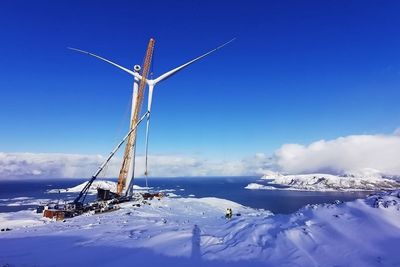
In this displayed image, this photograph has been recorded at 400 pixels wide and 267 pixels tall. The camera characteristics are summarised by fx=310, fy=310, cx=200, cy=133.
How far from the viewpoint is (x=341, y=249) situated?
12.8 m

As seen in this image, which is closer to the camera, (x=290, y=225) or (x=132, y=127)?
(x=290, y=225)

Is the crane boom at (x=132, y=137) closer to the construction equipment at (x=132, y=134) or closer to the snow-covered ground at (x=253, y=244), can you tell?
the construction equipment at (x=132, y=134)

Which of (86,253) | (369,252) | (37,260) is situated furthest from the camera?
(86,253)

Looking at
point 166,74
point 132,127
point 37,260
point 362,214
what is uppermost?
point 166,74

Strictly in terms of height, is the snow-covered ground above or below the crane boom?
below

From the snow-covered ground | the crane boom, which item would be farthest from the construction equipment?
the snow-covered ground

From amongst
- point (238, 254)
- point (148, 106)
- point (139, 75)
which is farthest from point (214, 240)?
point (139, 75)

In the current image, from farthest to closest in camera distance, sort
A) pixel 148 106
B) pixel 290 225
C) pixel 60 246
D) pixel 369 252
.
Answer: pixel 148 106
pixel 290 225
pixel 60 246
pixel 369 252

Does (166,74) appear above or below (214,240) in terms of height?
above

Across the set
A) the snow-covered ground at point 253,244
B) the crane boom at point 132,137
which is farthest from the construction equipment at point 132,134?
the snow-covered ground at point 253,244

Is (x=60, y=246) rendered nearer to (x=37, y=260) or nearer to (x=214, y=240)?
(x=37, y=260)

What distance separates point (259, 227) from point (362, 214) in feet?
17.8

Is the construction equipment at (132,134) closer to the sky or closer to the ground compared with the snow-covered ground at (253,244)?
closer to the sky

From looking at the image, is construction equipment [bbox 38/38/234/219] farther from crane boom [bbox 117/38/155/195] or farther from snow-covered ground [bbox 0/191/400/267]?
snow-covered ground [bbox 0/191/400/267]
